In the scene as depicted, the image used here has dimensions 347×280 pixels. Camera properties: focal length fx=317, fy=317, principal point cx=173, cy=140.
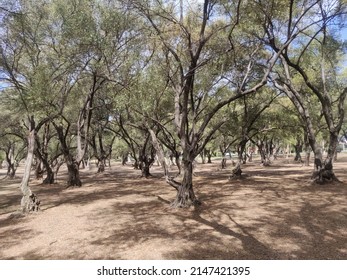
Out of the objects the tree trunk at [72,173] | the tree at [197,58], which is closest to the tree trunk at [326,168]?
the tree at [197,58]

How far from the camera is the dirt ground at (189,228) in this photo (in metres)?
7.48

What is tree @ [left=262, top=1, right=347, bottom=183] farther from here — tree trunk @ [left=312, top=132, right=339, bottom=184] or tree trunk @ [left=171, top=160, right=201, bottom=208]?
tree trunk @ [left=171, top=160, right=201, bottom=208]

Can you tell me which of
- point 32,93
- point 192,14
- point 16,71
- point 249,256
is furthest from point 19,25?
point 249,256

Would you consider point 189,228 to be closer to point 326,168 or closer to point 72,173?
point 326,168

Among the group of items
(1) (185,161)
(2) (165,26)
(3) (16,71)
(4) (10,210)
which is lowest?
(4) (10,210)

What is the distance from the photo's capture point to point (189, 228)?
9.51 metres

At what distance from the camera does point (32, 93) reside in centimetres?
1323

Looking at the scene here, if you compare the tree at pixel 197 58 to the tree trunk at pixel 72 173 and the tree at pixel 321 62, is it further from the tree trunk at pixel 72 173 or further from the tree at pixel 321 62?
the tree trunk at pixel 72 173

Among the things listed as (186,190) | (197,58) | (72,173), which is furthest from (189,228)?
(72,173)

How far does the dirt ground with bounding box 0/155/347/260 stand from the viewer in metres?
7.48

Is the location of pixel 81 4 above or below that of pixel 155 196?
above

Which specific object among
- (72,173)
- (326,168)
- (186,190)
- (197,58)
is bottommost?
(186,190)

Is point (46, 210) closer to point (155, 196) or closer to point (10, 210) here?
point (10, 210)

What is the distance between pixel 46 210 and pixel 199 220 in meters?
6.90
